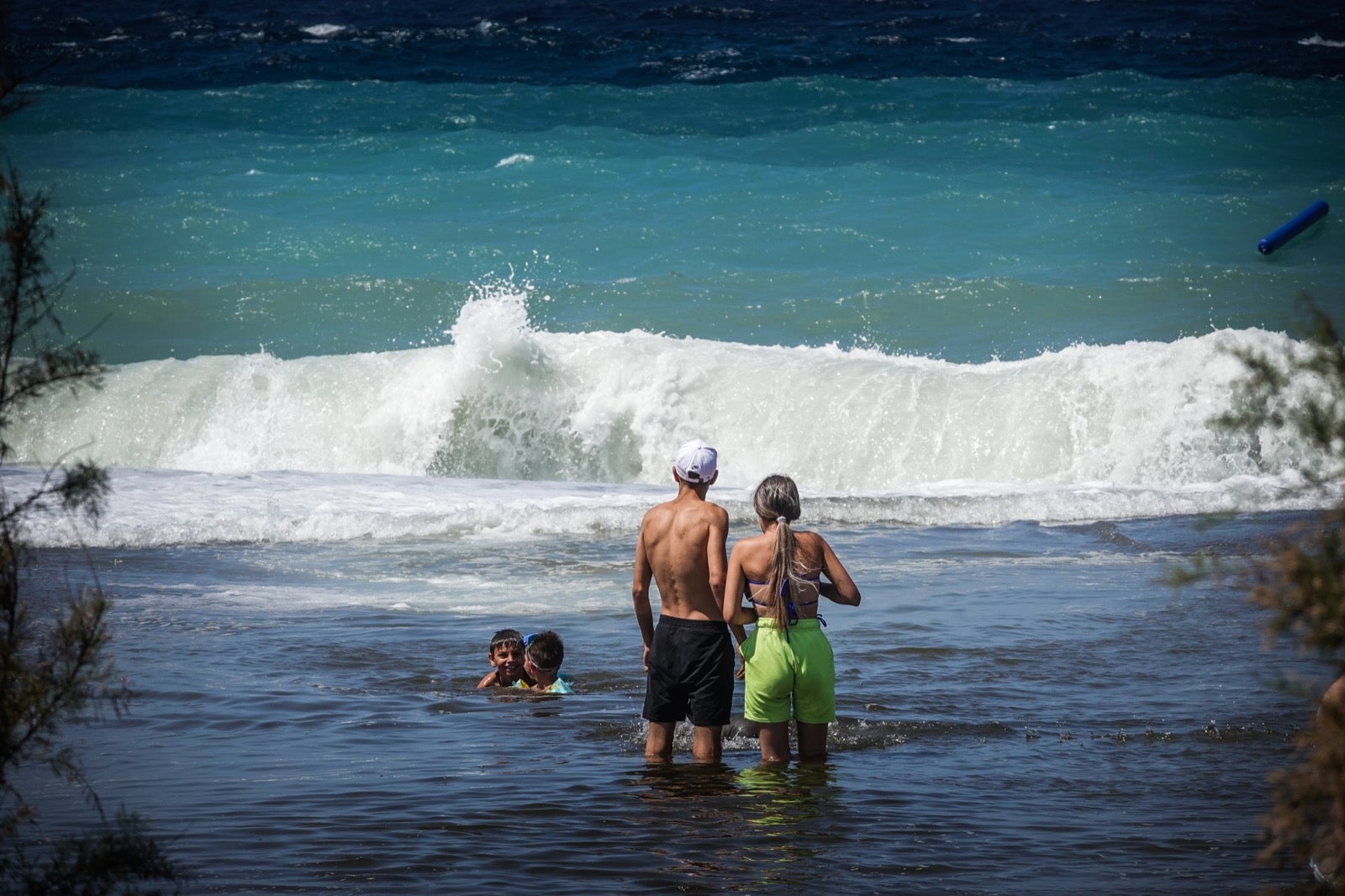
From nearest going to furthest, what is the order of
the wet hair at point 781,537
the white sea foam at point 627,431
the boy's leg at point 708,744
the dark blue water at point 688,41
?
the wet hair at point 781,537
the boy's leg at point 708,744
the white sea foam at point 627,431
the dark blue water at point 688,41

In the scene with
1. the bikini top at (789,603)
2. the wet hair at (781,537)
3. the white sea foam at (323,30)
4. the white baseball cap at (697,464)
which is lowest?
the bikini top at (789,603)

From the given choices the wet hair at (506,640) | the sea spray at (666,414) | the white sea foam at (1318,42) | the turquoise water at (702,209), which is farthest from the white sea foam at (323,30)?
the wet hair at (506,640)

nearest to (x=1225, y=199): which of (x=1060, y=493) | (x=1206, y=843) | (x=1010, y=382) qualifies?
(x=1010, y=382)

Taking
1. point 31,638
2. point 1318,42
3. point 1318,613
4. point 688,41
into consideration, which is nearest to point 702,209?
point 688,41

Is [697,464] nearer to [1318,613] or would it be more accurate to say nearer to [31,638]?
[31,638]

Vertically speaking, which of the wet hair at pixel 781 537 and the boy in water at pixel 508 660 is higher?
the wet hair at pixel 781 537

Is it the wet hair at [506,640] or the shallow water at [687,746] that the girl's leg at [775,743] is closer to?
the shallow water at [687,746]

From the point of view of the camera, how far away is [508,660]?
788cm

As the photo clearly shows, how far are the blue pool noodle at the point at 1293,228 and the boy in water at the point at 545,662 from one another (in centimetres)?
2148

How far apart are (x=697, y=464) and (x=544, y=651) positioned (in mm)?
1908

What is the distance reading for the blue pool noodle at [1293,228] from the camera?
25906 mm

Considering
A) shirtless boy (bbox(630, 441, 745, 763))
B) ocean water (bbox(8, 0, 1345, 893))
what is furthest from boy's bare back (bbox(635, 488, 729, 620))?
ocean water (bbox(8, 0, 1345, 893))

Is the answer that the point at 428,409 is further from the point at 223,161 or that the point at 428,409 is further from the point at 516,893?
the point at 223,161

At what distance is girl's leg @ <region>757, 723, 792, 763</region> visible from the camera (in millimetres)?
6277
